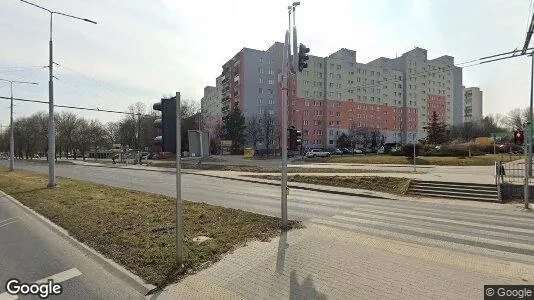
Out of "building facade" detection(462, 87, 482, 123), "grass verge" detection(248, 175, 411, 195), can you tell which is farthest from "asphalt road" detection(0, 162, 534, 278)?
"building facade" detection(462, 87, 482, 123)

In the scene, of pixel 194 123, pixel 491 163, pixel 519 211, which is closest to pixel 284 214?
pixel 519 211

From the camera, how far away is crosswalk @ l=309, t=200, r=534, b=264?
7.50 metres

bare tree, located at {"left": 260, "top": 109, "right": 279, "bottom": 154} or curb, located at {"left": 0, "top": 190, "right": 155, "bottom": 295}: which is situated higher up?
bare tree, located at {"left": 260, "top": 109, "right": 279, "bottom": 154}

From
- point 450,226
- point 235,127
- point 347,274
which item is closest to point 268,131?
point 235,127

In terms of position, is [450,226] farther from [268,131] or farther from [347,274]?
[268,131]

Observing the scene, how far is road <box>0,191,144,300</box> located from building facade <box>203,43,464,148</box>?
7270 cm

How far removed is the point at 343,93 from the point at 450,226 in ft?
285

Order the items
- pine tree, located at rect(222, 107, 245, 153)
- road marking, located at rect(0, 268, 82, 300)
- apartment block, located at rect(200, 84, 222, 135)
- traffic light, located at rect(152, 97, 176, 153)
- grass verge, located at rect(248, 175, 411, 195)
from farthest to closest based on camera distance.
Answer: apartment block, located at rect(200, 84, 222, 135) < pine tree, located at rect(222, 107, 245, 153) < grass verge, located at rect(248, 175, 411, 195) < traffic light, located at rect(152, 97, 176, 153) < road marking, located at rect(0, 268, 82, 300)

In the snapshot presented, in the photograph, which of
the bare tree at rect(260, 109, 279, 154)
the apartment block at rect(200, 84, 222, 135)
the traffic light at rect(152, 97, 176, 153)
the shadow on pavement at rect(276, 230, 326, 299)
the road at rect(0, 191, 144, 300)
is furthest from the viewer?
the apartment block at rect(200, 84, 222, 135)

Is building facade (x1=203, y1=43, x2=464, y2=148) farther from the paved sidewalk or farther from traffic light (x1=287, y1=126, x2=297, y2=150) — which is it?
the paved sidewalk

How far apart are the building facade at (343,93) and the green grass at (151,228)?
226 ft

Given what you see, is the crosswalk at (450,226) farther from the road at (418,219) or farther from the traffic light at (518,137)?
the traffic light at (518,137)

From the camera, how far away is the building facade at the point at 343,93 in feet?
288

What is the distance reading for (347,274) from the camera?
5625 millimetres
